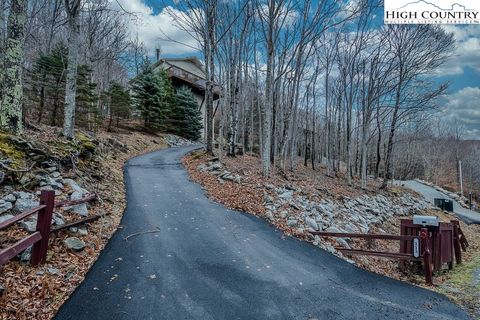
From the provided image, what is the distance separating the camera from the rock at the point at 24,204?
4918 mm

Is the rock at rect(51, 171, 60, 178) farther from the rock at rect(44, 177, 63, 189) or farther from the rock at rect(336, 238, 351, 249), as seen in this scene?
the rock at rect(336, 238, 351, 249)

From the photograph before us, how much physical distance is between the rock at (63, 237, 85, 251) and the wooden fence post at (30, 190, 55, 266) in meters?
0.60

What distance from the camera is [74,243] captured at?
4965 mm

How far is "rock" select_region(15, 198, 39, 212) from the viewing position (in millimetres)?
4918

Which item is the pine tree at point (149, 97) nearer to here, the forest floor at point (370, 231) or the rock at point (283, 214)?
the forest floor at point (370, 231)

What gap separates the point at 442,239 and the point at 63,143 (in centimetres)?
1015

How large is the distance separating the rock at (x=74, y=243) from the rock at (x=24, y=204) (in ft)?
2.86

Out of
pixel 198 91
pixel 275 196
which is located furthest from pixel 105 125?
pixel 275 196

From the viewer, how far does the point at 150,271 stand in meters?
4.67

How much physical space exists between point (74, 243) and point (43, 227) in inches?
34.9

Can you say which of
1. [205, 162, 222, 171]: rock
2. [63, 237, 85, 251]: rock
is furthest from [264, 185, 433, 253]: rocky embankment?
[63, 237, 85, 251]: rock

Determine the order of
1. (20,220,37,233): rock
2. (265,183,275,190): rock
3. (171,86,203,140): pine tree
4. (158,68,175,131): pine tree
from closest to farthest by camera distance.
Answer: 1. (20,220,37,233): rock
2. (265,183,275,190): rock
3. (158,68,175,131): pine tree
4. (171,86,203,140): pine tree

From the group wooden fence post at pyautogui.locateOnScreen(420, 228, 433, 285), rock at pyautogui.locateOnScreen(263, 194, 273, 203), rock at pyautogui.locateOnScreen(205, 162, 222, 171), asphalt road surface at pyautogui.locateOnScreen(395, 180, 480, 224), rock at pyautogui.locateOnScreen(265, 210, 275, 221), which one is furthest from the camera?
asphalt road surface at pyautogui.locateOnScreen(395, 180, 480, 224)

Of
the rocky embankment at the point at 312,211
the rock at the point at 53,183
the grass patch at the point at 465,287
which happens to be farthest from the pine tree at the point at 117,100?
the grass patch at the point at 465,287
